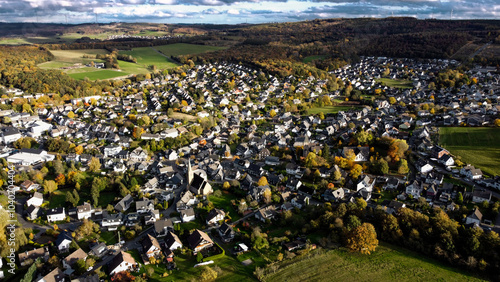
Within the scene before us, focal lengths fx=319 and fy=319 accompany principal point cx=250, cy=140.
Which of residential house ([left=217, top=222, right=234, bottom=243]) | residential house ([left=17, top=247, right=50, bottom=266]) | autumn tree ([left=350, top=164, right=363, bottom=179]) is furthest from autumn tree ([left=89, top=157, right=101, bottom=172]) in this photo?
autumn tree ([left=350, top=164, right=363, bottom=179])

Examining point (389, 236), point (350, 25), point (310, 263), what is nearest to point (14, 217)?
point (310, 263)

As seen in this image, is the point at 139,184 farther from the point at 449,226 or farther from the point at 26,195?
the point at 449,226

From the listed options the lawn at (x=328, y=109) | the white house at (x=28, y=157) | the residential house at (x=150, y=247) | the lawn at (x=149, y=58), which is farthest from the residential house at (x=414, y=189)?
the lawn at (x=149, y=58)

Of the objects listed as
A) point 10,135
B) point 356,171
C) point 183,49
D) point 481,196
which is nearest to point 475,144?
point 481,196

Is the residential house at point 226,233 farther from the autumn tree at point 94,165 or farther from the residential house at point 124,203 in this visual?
the autumn tree at point 94,165

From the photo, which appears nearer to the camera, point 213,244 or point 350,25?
point 213,244

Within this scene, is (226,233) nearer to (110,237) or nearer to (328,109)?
(110,237)
